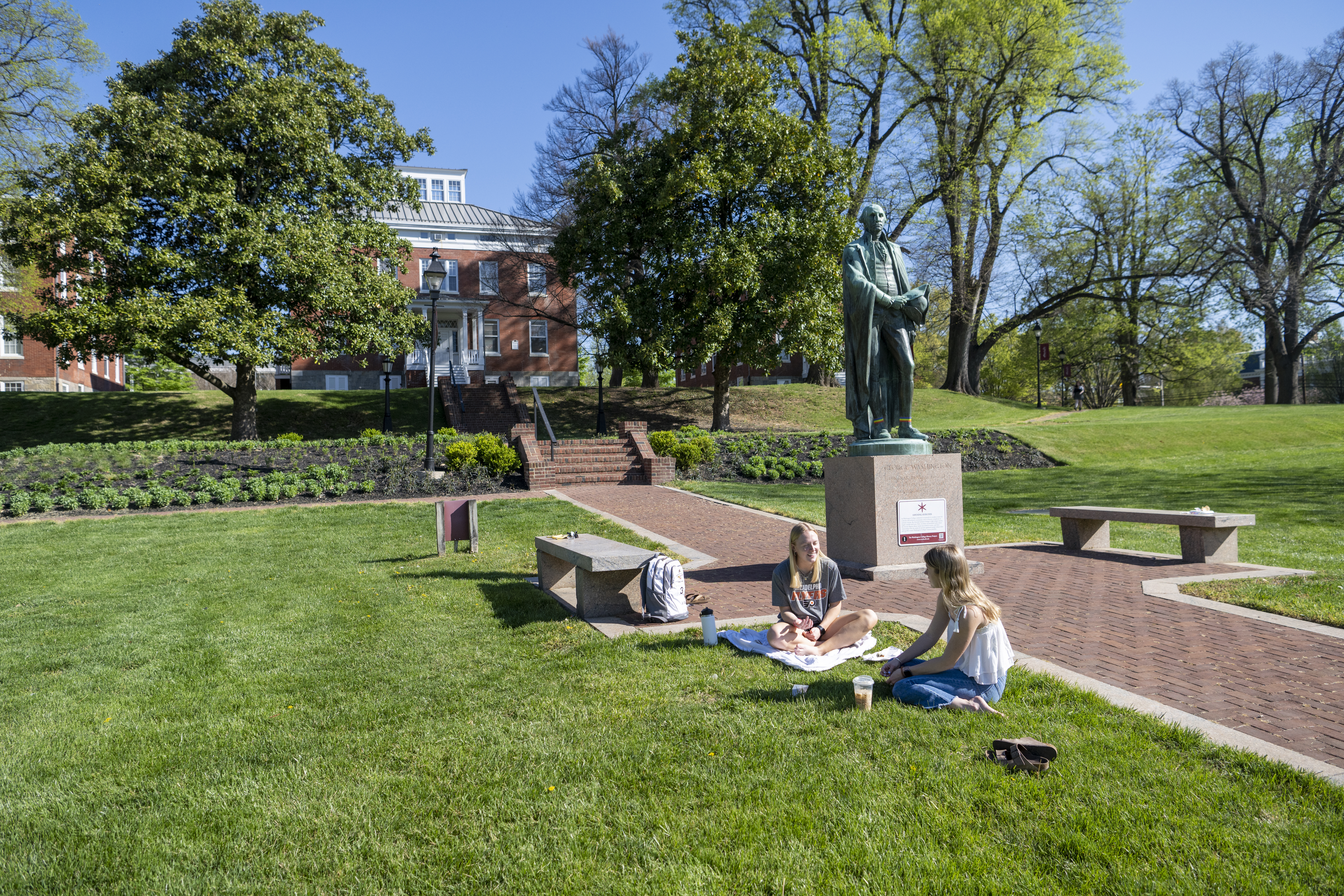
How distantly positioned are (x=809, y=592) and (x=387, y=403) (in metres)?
20.3

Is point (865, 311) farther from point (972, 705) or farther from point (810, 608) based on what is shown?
point (972, 705)

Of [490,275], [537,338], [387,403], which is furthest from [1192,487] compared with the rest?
[490,275]

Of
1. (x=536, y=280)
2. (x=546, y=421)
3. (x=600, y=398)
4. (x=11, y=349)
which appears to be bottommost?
(x=546, y=421)

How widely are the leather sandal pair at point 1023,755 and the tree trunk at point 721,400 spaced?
839 inches

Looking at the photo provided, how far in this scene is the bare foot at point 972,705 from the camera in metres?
4.02

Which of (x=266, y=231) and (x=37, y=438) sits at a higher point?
(x=266, y=231)

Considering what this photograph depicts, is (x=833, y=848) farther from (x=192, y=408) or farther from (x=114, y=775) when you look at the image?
(x=192, y=408)

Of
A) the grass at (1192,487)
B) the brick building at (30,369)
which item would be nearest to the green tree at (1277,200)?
the grass at (1192,487)

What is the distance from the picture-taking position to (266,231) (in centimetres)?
1991

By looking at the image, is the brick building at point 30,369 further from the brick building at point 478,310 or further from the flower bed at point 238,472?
the flower bed at point 238,472

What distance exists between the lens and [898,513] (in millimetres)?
8023

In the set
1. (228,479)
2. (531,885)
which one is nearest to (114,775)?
A: (531,885)

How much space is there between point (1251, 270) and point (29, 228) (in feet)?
137

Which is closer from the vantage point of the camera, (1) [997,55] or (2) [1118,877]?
(2) [1118,877]
